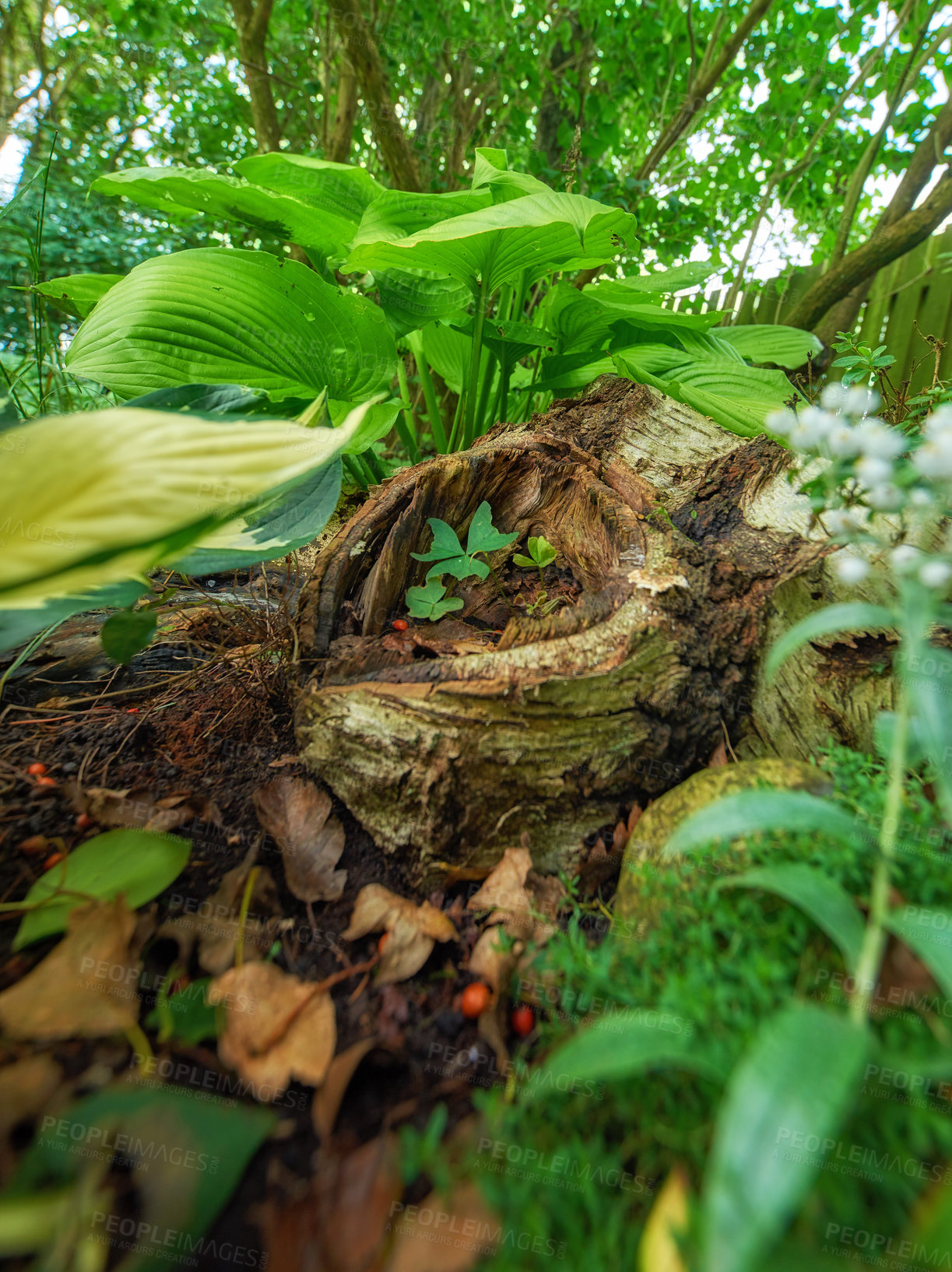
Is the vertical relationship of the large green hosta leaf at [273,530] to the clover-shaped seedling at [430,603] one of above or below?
above

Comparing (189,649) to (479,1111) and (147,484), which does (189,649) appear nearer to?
(147,484)

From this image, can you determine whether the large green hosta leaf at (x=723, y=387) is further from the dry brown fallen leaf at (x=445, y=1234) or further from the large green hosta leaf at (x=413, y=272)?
the dry brown fallen leaf at (x=445, y=1234)

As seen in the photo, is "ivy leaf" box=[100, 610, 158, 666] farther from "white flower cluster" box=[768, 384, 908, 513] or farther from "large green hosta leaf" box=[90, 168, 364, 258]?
"large green hosta leaf" box=[90, 168, 364, 258]

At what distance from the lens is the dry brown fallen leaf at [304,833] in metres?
0.90

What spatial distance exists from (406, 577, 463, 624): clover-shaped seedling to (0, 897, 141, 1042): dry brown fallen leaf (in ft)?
2.42

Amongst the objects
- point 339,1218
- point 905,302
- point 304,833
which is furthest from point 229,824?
point 905,302

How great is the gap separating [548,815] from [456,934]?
0.23m

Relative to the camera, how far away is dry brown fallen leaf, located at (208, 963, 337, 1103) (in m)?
0.65

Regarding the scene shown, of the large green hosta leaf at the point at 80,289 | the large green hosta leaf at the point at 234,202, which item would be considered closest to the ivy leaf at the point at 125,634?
the large green hosta leaf at the point at 234,202

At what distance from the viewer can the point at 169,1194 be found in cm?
52

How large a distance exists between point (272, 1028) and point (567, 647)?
2.09 ft

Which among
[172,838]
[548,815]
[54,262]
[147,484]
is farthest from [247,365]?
[54,262]

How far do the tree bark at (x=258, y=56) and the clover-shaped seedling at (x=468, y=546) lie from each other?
2.93 m

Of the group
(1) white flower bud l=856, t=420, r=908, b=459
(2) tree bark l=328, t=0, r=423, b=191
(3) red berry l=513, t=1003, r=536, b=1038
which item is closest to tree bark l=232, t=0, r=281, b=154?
(2) tree bark l=328, t=0, r=423, b=191
